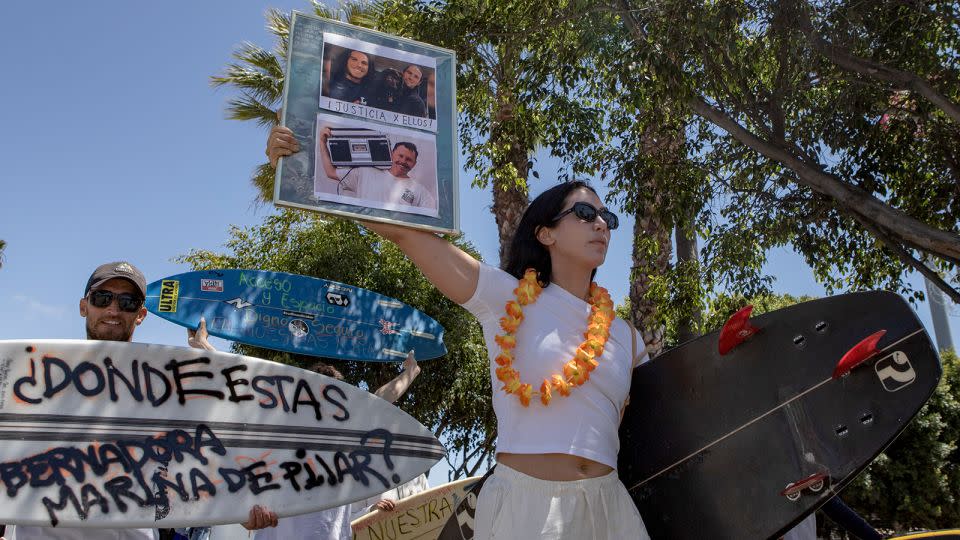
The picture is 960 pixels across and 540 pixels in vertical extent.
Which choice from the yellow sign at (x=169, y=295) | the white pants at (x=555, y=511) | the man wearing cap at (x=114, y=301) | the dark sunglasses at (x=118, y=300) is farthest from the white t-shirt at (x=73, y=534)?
the yellow sign at (x=169, y=295)

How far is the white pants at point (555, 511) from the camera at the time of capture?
1.99 meters

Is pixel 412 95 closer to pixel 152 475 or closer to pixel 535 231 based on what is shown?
pixel 535 231

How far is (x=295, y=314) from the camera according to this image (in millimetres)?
6656

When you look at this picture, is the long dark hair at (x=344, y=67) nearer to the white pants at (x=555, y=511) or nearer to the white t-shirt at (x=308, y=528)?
the white pants at (x=555, y=511)

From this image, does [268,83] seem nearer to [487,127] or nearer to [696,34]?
[487,127]

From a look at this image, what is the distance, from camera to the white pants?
6.52 ft

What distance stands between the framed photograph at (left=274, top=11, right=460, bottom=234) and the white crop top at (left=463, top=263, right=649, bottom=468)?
1.02 ft

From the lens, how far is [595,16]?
6.20 meters

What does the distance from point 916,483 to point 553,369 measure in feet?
38.6

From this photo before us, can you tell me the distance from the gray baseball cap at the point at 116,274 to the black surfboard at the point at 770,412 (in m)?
2.04

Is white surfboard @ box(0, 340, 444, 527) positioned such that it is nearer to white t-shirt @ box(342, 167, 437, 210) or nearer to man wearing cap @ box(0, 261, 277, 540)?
man wearing cap @ box(0, 261, 277, 540)

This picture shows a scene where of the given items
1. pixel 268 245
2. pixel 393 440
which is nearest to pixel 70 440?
pixel 393 440

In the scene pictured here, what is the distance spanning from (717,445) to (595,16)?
4.60 m

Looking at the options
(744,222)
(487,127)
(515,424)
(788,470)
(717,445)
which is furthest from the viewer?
(487,127)
